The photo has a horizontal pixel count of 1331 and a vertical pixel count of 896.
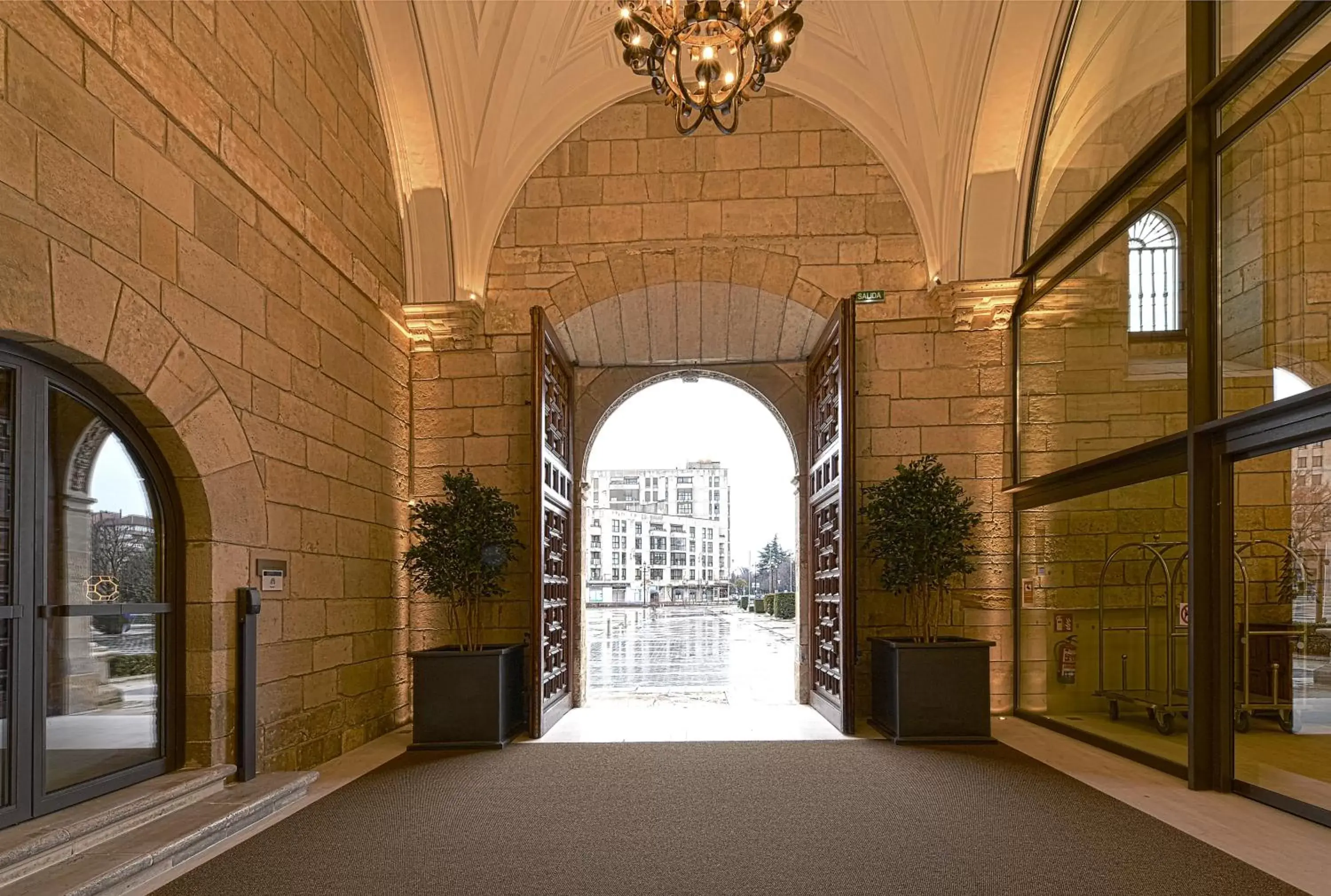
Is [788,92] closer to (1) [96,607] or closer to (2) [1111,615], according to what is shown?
(2) [1111,615]

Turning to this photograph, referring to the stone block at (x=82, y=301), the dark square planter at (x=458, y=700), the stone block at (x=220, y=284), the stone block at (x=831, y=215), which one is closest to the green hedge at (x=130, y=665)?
the stone block at (x=82, y=301)

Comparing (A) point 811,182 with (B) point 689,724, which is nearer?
(B) point 689,724

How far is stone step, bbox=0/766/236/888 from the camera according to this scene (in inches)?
115

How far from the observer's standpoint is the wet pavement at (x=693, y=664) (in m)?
8.70

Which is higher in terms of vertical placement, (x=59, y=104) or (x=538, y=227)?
(x=538, y=227)

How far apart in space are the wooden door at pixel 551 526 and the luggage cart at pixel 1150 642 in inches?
147

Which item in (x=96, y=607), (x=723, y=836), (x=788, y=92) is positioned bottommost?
(x=723, y=836)

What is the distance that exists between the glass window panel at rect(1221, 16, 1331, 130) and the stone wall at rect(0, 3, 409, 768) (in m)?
4.96

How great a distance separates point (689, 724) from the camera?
6.65 meters

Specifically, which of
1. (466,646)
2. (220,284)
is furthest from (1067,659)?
(220,284)

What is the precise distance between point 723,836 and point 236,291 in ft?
11.5

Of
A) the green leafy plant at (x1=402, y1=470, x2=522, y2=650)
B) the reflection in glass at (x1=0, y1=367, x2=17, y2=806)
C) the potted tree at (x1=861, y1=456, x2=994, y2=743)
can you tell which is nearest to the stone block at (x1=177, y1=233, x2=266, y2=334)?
the reflection in glass at (x1=0, y1=367, x2=17, y2=806)

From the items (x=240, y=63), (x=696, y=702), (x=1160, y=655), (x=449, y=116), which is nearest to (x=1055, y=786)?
(x=1160, y=655)

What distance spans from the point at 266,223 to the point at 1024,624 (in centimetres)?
580
